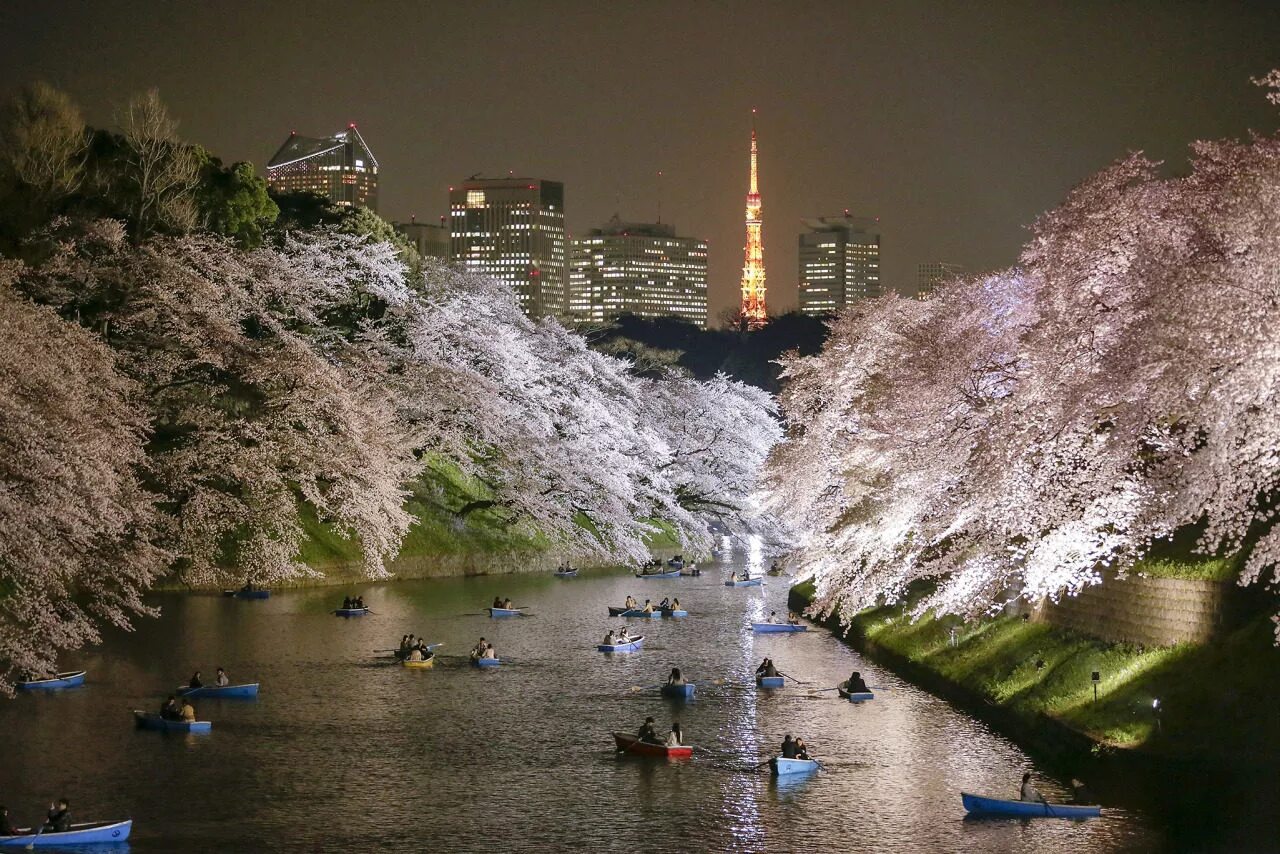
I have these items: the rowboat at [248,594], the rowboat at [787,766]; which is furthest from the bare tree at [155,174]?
the rowboat at [787,766]

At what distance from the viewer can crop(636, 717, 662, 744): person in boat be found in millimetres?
25969

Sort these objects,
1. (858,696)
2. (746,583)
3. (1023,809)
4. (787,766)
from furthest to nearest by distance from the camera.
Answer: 1. (746,583)
2. (858,696)
3. (787,766)
4. (1023,809)

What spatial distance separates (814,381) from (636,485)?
61.2ft

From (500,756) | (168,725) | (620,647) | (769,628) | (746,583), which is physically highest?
(746,583)

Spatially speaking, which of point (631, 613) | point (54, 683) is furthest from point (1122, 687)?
point (631, 613)

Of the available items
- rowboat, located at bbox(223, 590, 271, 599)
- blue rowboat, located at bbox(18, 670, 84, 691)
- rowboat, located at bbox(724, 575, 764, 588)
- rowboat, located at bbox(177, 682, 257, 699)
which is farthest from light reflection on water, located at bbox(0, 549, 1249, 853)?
rowboat, located at bbox(724, 575, 764, 588)

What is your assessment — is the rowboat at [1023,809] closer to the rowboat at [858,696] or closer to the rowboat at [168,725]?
the rowboat at [858,696]

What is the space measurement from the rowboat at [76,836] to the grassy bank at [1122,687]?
15.7 metres

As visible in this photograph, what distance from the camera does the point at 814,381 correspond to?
47.0 metres

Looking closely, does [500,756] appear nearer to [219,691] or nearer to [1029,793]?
[219,691]

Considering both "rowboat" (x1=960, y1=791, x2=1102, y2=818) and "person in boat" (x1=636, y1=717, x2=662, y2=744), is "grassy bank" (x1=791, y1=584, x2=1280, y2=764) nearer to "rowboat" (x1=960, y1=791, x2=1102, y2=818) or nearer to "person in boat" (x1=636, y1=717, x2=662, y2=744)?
"rowboat" (x1=960, y1=791, x2=1102, y2=818)

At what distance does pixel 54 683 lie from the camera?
30359mm

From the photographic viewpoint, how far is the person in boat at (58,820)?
→ 1952cm

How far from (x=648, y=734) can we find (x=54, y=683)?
13735mm
